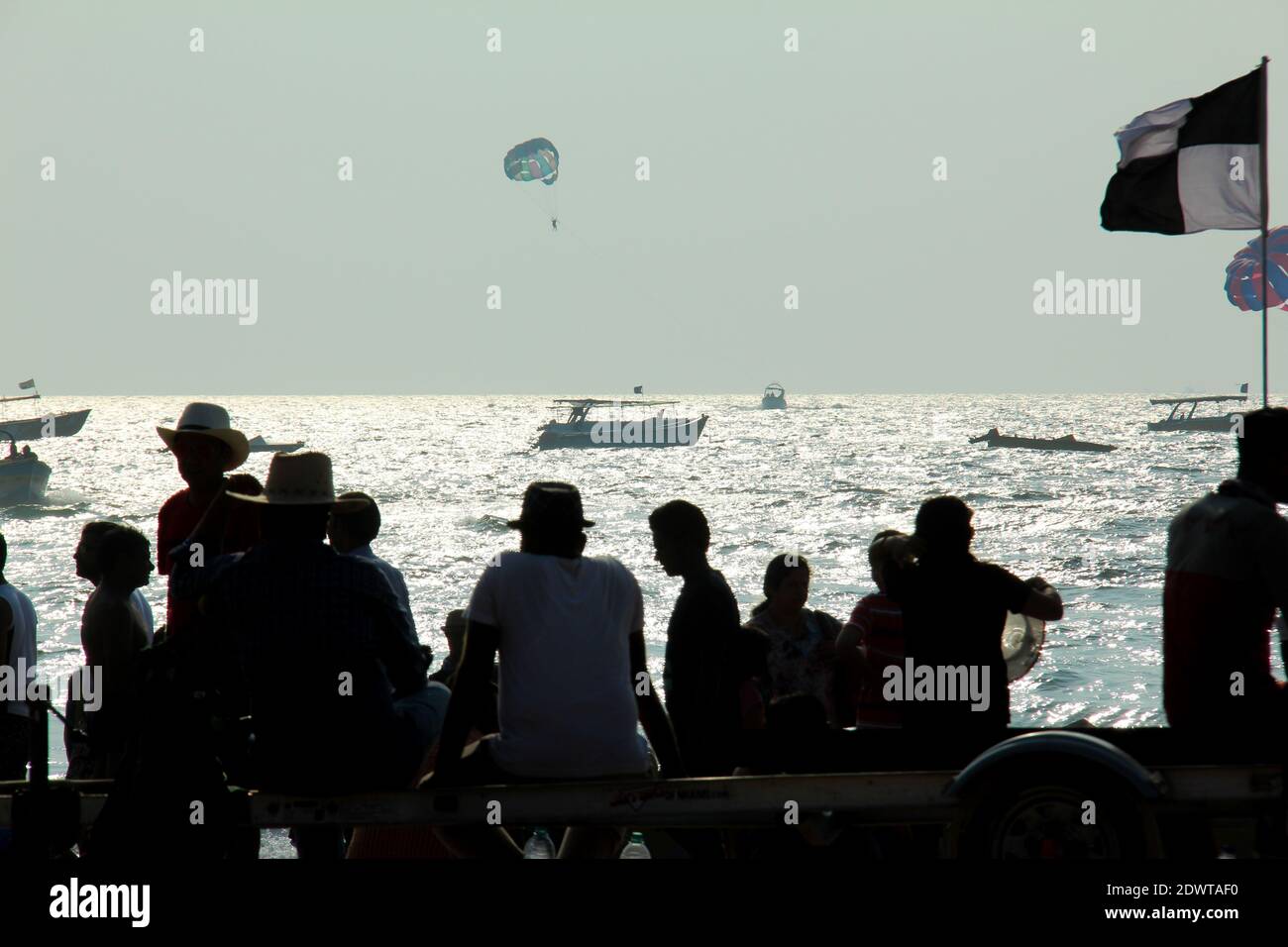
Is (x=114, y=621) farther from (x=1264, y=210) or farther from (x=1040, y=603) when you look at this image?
(x=1264, y=210)

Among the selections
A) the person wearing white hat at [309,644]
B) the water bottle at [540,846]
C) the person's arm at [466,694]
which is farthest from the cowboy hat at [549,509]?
the water bottle at [540,846]

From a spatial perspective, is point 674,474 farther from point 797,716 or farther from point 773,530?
point 797,716

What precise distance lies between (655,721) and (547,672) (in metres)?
0.55

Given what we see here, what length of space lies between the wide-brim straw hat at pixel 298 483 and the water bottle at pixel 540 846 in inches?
67.3

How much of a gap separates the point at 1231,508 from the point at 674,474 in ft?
287

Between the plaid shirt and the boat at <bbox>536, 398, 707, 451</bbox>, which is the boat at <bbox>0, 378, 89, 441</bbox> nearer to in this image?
the boat at <bbox>536, 398, 707, 451</bbox>

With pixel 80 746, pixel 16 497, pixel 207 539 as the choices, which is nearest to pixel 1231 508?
pixel 207 539

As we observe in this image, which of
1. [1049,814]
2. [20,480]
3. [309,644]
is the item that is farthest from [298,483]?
[20,480]

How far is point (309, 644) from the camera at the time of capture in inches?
159

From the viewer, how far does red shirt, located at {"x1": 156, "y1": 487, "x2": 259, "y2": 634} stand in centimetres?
486

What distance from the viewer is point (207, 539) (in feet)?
15.9

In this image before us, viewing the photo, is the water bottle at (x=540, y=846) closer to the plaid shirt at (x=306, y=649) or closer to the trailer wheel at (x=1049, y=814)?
the plaid shirt at (x=306, y=649)

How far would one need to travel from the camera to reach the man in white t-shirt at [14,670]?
5.21 meters

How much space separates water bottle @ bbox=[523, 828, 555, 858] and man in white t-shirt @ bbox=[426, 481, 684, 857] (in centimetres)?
106
